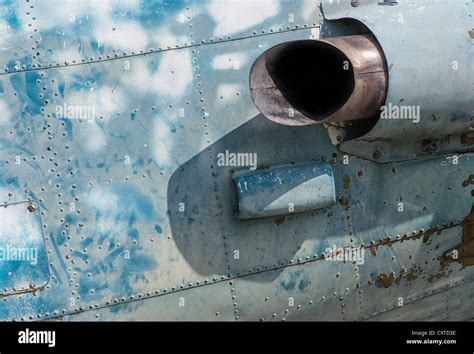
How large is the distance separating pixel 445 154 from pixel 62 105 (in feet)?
10.1

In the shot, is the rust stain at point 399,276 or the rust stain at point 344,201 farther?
the rust stain at point 399,276

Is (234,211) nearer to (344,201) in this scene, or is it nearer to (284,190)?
(284,190)

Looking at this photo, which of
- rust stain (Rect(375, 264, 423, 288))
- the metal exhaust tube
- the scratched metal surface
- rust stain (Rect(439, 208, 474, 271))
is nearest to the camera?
the metal exhaust tube

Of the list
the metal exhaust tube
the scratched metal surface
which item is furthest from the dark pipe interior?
the scratched metal surface

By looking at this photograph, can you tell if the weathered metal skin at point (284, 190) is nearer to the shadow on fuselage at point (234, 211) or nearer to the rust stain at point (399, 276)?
the shadow on fuselage at point (234, 211)

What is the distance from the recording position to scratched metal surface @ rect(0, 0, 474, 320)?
5.60 meters

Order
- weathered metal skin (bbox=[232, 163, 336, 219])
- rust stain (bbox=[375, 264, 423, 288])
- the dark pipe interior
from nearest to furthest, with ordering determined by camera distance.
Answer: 1. the dark pipe interior
2. weathered metal skin (bbox=[232, 163, 336, 219])
3. rust stain (bbox=[375, 264, 423, 288])

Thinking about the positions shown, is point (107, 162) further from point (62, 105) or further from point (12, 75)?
point (12, 75)

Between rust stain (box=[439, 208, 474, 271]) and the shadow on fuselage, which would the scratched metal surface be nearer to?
the shadow on fuselage

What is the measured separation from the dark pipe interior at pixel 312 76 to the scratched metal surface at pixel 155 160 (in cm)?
25

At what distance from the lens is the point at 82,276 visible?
5.65 m

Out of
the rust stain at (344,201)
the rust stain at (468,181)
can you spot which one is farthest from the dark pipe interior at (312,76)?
the rust stain at (468,181)

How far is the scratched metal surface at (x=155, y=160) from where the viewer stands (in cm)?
560

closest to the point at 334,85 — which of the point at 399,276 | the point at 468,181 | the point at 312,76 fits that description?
the point at 312,76
